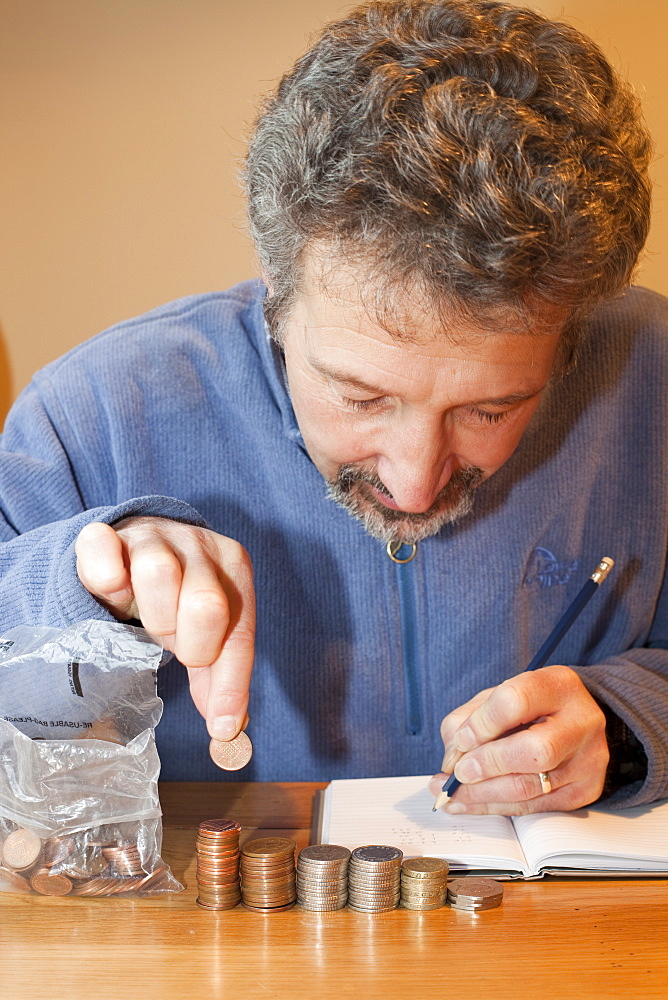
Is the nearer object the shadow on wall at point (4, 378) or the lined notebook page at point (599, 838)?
the lined notebook page at point (599, 838)

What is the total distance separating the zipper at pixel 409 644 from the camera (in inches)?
55.5

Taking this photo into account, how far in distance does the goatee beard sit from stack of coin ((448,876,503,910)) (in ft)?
1.49

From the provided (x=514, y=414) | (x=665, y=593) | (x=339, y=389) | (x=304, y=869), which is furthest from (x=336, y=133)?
(x=665, y=593)

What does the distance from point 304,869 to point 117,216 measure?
2175 millimetres

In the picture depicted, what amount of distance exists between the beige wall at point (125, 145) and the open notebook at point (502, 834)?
1.78 m

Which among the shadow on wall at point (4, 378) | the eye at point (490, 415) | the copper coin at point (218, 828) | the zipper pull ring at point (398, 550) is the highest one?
the eye at point (490, 415)

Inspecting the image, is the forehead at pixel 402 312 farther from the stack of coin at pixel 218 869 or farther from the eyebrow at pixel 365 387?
the stack of coin at pixel 218 869

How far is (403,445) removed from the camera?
1076 millimetres

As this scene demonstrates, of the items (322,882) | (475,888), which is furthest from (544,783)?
(322,882)

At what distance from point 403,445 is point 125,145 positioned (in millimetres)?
1931

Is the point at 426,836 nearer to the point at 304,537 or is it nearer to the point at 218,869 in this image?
the point at 218,869

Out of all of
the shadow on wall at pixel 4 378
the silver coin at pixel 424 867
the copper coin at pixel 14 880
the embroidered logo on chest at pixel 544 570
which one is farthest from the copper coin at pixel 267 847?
the shadow on wall at pixel 4 378

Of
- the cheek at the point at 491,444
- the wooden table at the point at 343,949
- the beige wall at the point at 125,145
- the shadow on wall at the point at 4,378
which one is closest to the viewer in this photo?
the wooden table at the point at 343,949

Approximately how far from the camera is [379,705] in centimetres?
142
